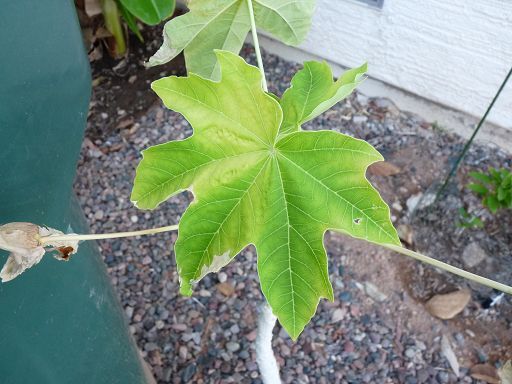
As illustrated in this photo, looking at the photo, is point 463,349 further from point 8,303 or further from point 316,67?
point 8,303

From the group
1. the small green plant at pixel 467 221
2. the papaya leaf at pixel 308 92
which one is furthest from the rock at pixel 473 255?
the papaya leaf at pixel 308 92

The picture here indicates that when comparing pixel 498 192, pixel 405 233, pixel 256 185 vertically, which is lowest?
pixel 405 233

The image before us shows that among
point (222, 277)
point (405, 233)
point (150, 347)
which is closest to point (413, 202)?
point (405, 233)

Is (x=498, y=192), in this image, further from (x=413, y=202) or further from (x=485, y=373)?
(x=485, y=373)

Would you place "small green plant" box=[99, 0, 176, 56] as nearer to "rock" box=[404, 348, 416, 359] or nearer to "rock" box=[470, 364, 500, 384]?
"rock" box=[404, 348, 416, 359]

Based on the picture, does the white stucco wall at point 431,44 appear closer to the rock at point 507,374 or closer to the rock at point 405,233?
the rock at point 405,233

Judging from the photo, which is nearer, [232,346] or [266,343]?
[266,343]
